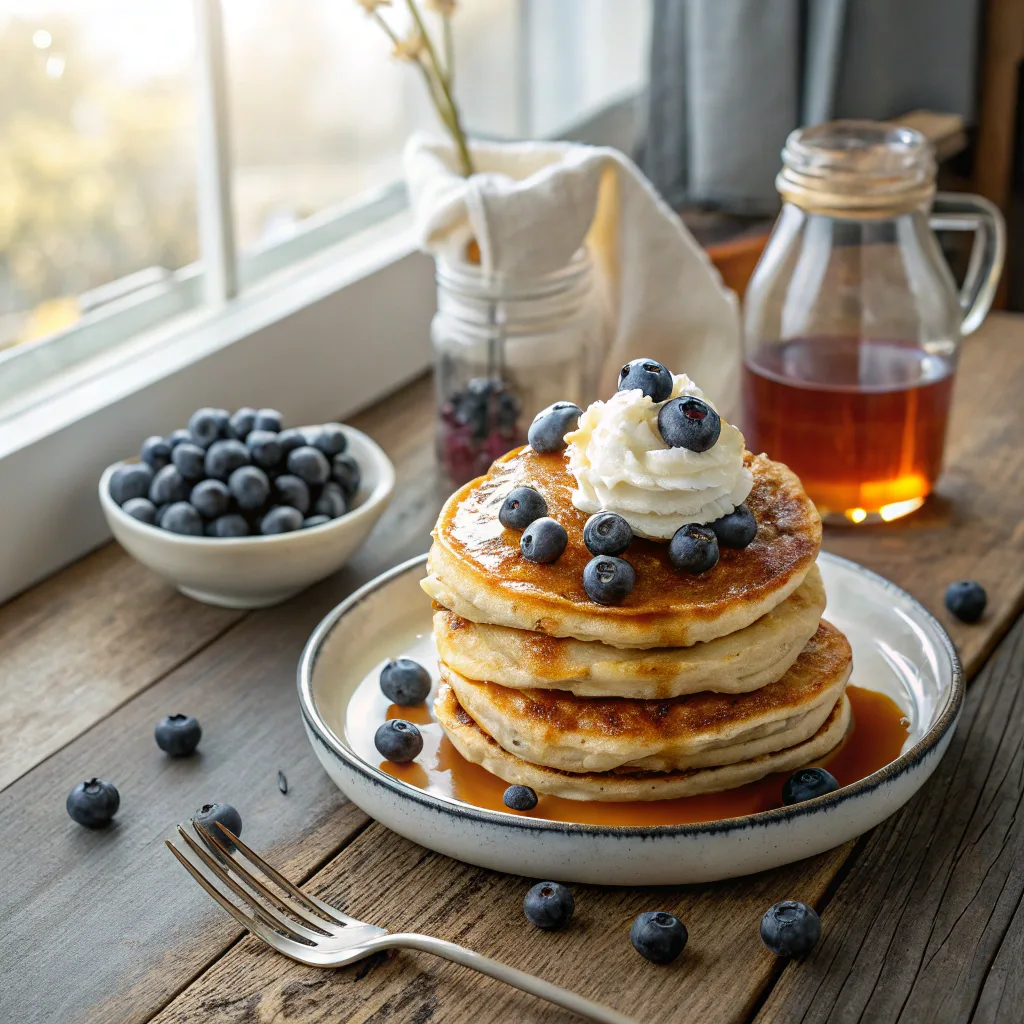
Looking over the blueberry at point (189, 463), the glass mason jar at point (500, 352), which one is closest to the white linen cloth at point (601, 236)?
the glass mason jar at point (500, 352)

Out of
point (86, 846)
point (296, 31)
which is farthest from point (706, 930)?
point (296, 31)

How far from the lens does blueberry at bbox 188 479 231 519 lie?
4.57 feet

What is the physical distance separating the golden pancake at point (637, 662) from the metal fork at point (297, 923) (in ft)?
0.69

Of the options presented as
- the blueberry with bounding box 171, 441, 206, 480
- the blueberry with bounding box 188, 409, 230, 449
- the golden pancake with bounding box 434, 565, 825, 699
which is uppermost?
the golden pancake with bounding box 434, 565, 825, 699

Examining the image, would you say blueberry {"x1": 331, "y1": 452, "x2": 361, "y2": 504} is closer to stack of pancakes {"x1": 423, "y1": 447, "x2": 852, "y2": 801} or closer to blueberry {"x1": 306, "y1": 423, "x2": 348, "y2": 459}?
blueberry {"x1": 306, "y1": 423, "x2": 348, "y2": 459}

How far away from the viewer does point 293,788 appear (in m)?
1.15

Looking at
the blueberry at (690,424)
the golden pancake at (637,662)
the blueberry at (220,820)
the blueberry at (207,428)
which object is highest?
the blueberry at (690,424)

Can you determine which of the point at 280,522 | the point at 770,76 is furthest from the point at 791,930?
the point at 770,76

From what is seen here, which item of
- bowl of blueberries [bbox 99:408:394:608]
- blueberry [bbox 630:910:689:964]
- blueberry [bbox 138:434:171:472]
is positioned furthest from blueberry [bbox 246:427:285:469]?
blueberry [bbox 630:910:689:964]

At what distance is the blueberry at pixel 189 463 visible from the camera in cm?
143

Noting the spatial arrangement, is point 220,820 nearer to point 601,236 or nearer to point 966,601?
point 966,601

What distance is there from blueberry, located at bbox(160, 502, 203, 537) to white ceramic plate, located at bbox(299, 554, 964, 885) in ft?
0.79

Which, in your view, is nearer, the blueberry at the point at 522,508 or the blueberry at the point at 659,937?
the blueberry at the point at 659,937

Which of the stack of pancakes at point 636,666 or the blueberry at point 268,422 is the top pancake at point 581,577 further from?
the blueberry at point 268,422
